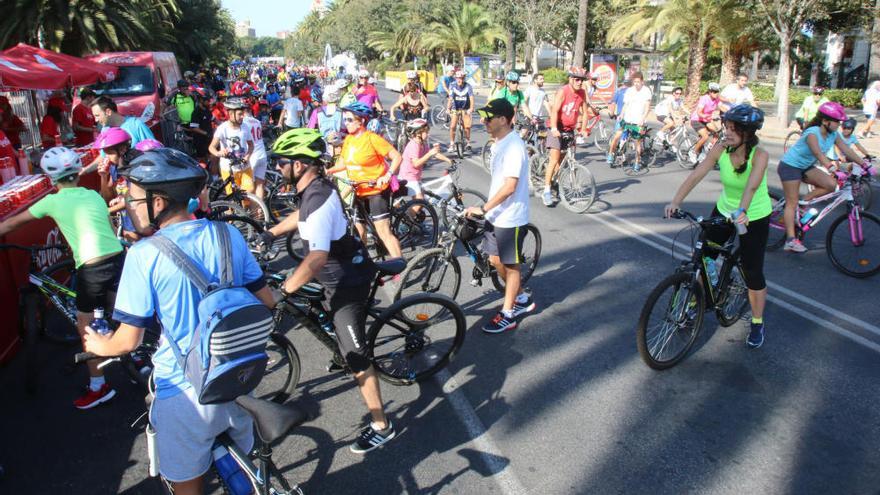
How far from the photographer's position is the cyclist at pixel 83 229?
387cm

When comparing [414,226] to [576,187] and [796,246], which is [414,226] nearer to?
[576,187]

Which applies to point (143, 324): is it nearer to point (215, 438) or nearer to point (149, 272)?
point (149, 272)

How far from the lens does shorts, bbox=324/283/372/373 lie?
3.55 m

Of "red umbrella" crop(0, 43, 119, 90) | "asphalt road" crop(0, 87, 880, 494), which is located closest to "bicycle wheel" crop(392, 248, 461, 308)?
"asphalt road" crop(0, 87, 880, 494)

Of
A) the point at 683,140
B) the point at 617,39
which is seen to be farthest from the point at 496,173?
the point at 617,39

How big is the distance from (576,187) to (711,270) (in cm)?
485

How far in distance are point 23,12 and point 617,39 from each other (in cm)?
2752

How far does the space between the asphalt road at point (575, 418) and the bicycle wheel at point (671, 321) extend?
0.13 metres

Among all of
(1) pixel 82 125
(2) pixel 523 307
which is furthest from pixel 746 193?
(1) pixel 82 125

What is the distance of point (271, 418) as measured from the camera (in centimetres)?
232

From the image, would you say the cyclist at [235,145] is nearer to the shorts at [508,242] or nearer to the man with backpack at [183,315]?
the shorts at [508,242]

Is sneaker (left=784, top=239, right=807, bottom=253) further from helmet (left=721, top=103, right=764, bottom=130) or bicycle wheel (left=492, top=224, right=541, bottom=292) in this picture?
helmet (left=721, top=103, right=764, bottom=130)

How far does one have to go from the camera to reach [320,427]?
389cm

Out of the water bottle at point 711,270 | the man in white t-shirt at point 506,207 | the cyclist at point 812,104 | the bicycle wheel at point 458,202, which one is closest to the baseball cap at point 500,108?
the man in white t-shirt at point 506,207
